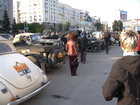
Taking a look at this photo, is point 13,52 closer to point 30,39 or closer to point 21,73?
point 21,73

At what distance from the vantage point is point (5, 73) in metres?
3.62

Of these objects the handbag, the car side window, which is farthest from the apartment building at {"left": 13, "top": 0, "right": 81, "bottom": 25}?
the car side window

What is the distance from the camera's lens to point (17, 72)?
3.89 m

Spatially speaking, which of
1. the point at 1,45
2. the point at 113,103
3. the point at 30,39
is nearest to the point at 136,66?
the point at 113,103

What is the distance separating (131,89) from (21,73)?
2.93m

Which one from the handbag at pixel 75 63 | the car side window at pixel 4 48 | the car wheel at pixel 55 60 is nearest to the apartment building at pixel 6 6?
the car wheel at pixel 55 60

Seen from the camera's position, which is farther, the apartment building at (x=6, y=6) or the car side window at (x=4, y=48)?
the apartment building at (x=6, y=6)

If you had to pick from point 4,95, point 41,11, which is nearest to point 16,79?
point 4,95

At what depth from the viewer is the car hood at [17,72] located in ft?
11.9

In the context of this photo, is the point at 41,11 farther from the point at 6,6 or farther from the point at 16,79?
the point at 16,79

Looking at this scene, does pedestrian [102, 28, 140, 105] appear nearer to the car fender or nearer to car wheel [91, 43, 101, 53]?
the car fender

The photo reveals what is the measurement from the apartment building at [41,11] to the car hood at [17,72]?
12851cm

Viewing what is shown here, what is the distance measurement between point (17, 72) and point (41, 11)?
132652 mm

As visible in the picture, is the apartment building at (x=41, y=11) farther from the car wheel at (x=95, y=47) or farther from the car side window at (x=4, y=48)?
the car side window at (x=4, y=48)
